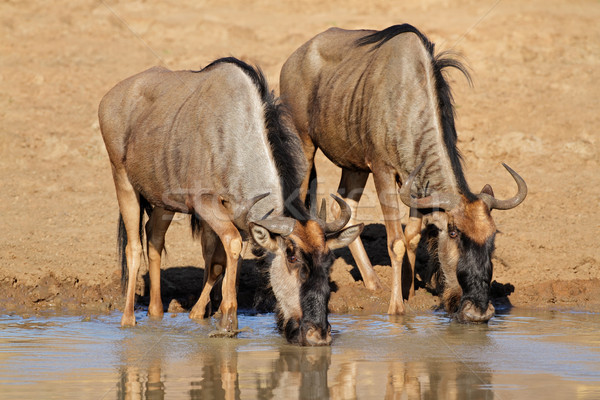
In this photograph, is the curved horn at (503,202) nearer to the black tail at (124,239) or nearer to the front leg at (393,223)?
the front leg at (393,223)

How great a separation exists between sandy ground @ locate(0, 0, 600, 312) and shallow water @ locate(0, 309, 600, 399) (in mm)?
1166

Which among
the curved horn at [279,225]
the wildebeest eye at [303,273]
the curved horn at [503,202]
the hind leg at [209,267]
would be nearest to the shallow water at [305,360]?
the hind leg at [209,267]

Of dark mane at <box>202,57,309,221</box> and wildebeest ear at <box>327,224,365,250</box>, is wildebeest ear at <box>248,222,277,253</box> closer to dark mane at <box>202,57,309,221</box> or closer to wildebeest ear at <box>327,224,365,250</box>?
dark mane at <box>202,57,309,221</box>

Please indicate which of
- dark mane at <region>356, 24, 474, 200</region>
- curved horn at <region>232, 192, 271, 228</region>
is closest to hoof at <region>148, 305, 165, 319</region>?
curved horn at <region>232, 192, 271, 228</region>

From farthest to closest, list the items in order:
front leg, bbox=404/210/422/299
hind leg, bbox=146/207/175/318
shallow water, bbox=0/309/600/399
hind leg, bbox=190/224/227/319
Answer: front leg, bbox=404/210/422/299
hind leg, bbox=146/207/175/318
hind leg, bbox=190/224/227/319
shallow water, bbox=0/309/600/399

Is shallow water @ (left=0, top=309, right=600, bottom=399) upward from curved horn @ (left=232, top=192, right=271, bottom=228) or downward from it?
downward

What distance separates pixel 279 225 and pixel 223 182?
2.99 ft

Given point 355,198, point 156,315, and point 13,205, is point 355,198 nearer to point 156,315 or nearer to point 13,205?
point 156,315

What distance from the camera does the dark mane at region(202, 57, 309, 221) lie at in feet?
23.9

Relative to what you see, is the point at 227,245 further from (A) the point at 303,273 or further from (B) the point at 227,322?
(A) the point at 303,273

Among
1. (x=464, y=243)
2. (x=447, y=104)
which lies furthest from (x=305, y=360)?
(x=447, y=104)

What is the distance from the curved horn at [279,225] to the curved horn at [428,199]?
1.57 m

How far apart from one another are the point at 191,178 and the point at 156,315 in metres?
1.75

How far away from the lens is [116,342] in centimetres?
734
